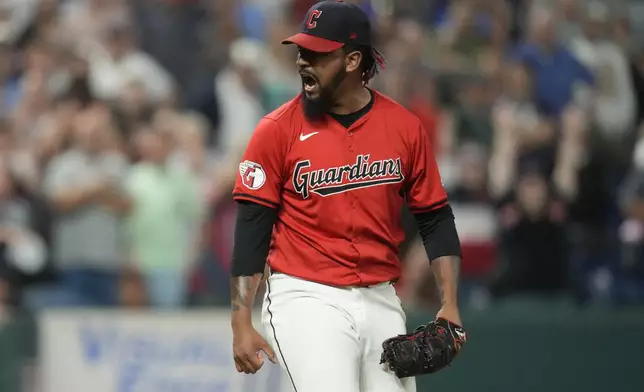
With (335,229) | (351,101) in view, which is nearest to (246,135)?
(351,101)

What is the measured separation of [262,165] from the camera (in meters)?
Answer: 4.18

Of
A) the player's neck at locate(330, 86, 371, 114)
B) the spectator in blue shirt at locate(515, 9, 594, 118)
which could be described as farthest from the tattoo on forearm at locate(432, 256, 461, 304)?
the spectator in blue shirt at locate(515, 9, 594, 118)

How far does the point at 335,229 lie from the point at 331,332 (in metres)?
0.39

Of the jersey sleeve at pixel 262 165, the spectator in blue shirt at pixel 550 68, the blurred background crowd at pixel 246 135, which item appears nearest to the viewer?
the jersey sleeve at pixel 262 165

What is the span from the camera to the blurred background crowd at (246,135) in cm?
823

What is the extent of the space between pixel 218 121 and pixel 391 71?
4.90 ft

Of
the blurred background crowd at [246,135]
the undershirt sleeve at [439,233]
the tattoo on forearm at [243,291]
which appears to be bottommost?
the blurred background crowd at [246,135]

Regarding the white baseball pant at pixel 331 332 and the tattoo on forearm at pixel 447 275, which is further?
the tattoo on forearm at pixel 447 275

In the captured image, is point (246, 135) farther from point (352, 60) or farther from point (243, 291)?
point (243, 291)

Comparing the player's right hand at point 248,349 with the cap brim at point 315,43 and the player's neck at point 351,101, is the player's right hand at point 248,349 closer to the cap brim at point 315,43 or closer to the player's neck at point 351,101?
the player's neck at point 351,101

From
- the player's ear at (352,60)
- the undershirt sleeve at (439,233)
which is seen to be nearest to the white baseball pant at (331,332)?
the undershirt sleeve at (439,233)

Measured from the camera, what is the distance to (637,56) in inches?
391

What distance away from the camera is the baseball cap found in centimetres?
412

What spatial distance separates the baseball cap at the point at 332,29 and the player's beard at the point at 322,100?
13 centimetres
